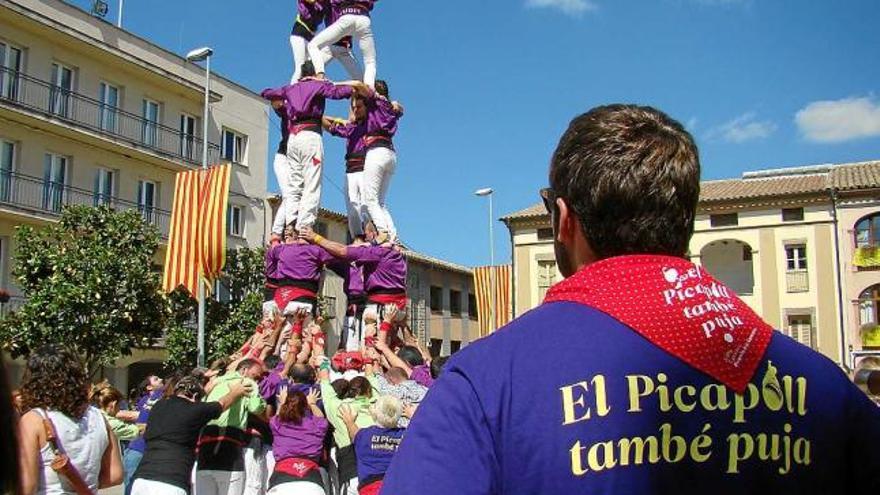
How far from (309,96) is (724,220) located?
3539 centimetres

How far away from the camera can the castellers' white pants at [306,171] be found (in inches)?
450

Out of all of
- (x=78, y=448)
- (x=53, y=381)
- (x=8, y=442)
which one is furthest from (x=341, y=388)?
(x=8, y=442)

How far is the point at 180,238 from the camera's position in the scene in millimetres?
18109

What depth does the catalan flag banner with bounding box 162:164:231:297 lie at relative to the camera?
17.9m

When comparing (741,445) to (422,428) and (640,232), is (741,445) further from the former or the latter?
(422,428)

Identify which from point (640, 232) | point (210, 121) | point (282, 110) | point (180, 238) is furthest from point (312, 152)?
point (210, 121)

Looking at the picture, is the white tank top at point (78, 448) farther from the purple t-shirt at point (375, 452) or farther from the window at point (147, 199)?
the window at point (147, 199)

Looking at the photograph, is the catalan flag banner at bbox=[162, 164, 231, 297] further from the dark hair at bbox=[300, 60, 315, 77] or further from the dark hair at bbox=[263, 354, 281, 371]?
the dark hair at bbox=[263, 354, 281, 371]

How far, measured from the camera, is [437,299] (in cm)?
5122

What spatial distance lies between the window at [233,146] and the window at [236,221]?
→ 2.04 m

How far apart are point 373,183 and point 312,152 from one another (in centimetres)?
92

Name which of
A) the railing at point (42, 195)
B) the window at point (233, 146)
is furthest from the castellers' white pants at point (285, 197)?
the window at point (233, 146)

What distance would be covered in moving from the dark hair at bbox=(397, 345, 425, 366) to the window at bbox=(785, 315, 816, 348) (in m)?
33.8

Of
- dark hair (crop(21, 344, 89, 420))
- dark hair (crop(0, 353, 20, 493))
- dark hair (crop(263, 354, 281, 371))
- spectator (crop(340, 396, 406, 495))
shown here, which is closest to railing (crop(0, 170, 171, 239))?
dark hair (crop(263, 354, 281, 371))
